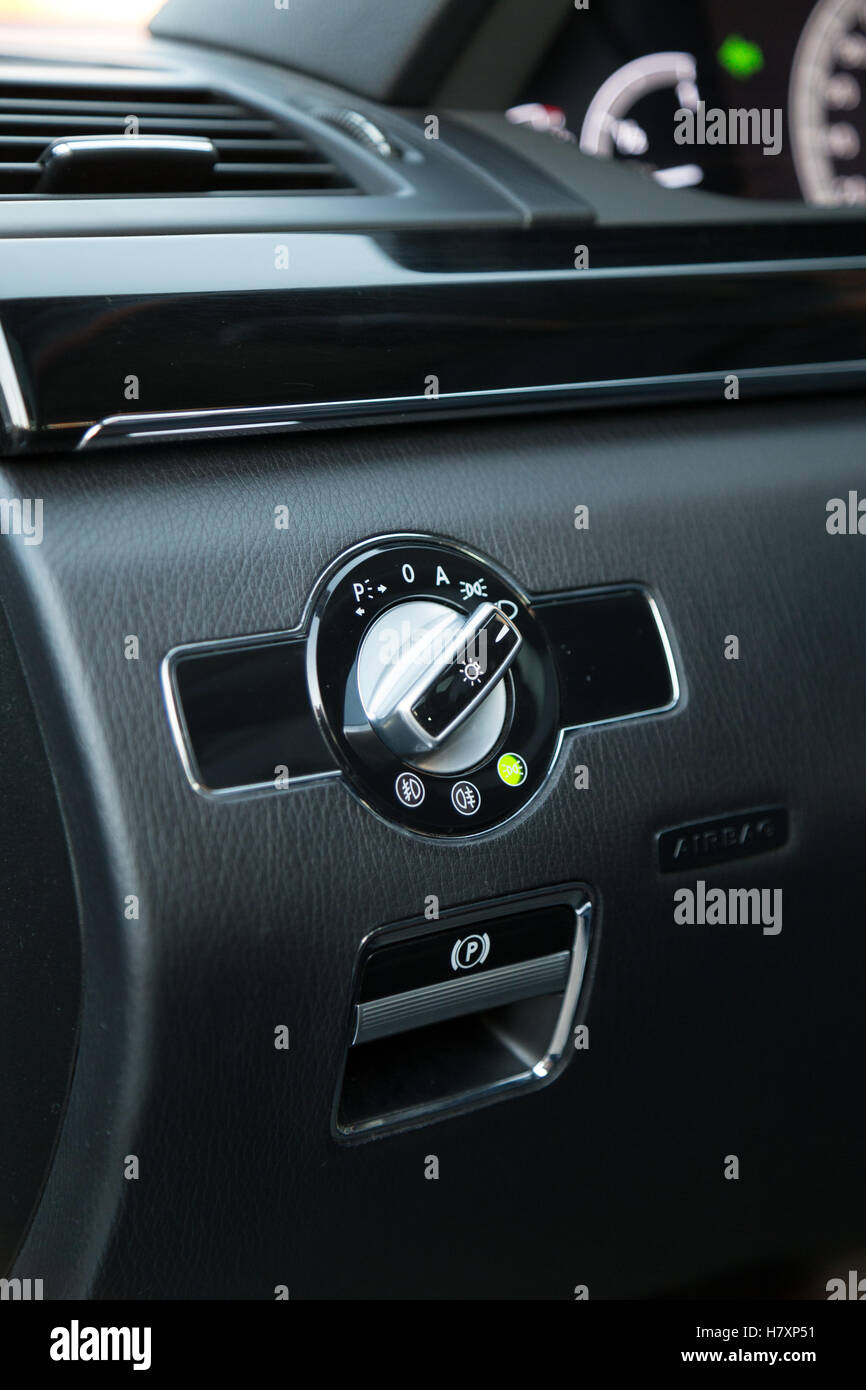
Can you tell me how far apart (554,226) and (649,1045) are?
0.60m

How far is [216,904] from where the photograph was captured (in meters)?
0.82

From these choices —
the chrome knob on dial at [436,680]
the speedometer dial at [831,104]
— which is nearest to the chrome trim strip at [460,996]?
the chrome knob on dial at [436,680]

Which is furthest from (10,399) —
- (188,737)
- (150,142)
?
(150,142)

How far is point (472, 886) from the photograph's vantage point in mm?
892

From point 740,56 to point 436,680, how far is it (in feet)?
3.14

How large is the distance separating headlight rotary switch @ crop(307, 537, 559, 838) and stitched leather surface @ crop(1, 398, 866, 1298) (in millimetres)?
18

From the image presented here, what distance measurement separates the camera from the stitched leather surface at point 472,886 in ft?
2.66

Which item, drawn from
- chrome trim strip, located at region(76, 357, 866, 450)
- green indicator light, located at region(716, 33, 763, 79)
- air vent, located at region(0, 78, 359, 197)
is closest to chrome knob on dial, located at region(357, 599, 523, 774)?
chrome trim strip, located at region(76, 357, 866, 450)

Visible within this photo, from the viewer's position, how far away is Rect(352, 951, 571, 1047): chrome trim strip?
0.89m

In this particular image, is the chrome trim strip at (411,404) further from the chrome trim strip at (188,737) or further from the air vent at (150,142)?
the air vent at (150,142)

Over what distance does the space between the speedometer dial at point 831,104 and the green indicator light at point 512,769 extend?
35.3 inches

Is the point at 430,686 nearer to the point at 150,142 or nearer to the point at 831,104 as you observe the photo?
the point at 150,142

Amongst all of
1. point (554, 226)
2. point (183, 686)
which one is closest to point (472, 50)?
point (554, 226)

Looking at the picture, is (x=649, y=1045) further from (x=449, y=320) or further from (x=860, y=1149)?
(x=449, y=320)
